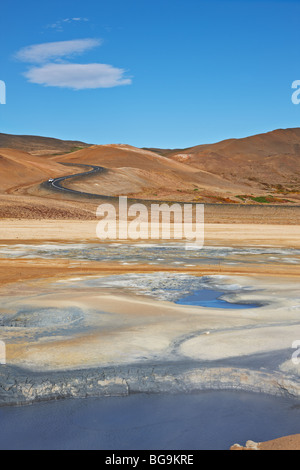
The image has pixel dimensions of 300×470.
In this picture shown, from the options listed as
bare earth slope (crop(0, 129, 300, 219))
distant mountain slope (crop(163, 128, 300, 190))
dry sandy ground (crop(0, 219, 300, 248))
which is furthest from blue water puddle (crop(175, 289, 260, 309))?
distant mountain slope (crop(163, 128, 300, 190))

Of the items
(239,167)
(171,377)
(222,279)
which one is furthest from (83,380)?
(239,167)

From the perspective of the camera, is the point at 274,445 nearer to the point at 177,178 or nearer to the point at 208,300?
the point at 208,300

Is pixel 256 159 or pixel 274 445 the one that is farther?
pixel 256 159

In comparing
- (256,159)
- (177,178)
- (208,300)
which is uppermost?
(256,159)

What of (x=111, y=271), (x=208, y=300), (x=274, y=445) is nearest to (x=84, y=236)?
(x=111, y=271)

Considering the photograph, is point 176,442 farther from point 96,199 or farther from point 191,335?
point 96,199

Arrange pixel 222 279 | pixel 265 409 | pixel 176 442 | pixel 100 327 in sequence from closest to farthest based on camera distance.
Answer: pixel 176 442 < pixel 265 409 < pixel 100 327 < pixel 222 279

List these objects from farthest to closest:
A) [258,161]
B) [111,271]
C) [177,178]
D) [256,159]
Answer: [256,159], [258,161], [177,178], [111,271]

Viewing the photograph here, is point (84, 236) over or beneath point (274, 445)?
over

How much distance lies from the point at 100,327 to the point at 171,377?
2250 millimetres

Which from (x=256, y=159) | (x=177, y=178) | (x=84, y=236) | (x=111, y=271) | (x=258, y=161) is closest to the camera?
(x=111, y=271)

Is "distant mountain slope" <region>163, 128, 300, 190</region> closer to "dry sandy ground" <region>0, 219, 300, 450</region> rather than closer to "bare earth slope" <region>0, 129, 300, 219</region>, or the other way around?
"bare earth slope" <region>0, 129, 300, 219</region>

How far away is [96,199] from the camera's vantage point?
5281 cm

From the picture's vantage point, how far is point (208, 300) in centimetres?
1101
